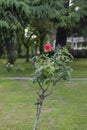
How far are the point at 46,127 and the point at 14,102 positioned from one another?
8.80 feet

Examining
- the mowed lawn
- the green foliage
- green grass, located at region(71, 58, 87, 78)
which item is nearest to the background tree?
green grass, located at region(71, 58, 87, 78)

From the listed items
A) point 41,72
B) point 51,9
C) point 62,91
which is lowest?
point 62,91

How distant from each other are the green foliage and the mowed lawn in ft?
4.83

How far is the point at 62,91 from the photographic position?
1063 centimetres

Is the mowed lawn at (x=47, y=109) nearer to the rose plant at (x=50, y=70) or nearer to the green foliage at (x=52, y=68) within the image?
the rose plant at (x=50, y=70)

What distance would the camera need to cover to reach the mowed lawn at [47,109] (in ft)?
20.6

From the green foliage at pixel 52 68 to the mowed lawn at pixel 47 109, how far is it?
147 cm

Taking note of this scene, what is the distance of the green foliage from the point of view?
4.84 m

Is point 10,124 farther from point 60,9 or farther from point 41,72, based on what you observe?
point 60,9

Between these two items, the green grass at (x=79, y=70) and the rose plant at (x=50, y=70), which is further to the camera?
the green grass at (x=79, y=70)

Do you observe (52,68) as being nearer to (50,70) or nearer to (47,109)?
(50,70)

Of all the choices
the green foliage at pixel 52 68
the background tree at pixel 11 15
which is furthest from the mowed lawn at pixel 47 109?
the background tree at pixel 11 15

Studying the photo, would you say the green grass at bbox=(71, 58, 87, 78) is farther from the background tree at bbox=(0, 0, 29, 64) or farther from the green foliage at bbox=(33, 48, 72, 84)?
the green foliage at bbox=(33, 48, 72, 84)

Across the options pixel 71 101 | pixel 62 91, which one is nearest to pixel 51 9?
pixel 62 91
